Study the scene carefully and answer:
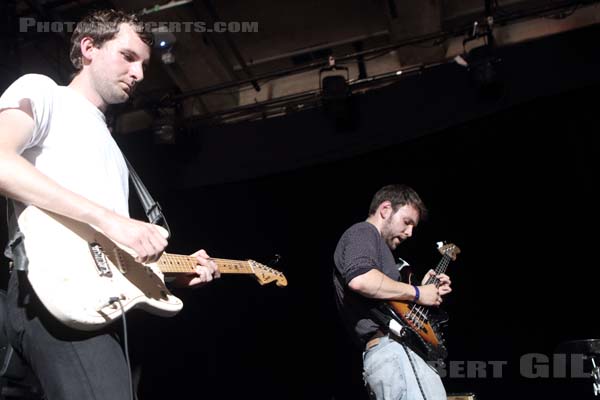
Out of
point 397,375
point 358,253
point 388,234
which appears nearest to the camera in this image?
point 397,375

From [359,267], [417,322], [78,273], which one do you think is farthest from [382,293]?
[78,273]

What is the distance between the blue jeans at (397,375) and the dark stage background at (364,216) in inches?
67.6

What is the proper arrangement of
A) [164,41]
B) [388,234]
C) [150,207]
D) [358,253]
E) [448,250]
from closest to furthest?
[150,207] → [358,253] → [388,234] → [448,250] → [164,41]

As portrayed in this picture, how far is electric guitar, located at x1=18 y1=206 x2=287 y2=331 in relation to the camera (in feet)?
4.31

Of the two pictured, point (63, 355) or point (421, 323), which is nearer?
point (63, 355)

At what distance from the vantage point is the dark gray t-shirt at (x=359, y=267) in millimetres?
2955

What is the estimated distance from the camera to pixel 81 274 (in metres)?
1.38

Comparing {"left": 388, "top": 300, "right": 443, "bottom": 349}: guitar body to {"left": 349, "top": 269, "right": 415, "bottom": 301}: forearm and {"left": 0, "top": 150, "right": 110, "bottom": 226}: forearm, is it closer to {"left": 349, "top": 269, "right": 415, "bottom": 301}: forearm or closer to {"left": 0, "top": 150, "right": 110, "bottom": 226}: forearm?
{"left": 349, "top": 269, "right": 415, "bottom": 301}: forearm

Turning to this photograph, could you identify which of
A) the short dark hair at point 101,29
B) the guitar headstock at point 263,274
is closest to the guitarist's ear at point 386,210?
the guitar headstock at point 263,274

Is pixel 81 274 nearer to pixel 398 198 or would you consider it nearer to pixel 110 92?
pixel 110 92

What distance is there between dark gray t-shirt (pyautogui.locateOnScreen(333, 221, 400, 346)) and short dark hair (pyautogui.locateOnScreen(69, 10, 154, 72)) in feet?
5.24

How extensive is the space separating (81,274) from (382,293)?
5.96ft

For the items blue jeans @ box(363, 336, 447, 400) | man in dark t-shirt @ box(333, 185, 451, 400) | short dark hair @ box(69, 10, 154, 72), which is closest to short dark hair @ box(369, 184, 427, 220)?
man in dark t-shirt @ box(333, 185, 451, 400)

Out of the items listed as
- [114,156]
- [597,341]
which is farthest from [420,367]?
[114,156]
